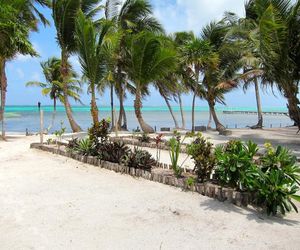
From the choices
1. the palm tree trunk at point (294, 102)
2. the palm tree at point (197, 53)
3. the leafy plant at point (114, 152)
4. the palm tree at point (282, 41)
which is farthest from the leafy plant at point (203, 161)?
the palm tree at point (197, 53)

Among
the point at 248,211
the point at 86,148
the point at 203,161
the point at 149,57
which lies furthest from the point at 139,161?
the point at 149,57

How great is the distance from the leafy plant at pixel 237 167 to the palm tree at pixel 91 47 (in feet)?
32.6

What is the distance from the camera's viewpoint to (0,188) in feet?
20.3

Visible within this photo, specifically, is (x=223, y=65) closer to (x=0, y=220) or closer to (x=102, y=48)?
(x=102, y=48)

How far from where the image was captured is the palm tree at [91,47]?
14141mm

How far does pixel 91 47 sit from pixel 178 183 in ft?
31.7

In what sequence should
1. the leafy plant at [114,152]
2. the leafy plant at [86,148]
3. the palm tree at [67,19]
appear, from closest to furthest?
the leafy plant at [114,152] → the leafy plant at [86,148] → the palm tree at [67,19]

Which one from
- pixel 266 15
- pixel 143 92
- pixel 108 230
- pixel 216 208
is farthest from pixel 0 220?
pixel 143 92

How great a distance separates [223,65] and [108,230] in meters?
17.6

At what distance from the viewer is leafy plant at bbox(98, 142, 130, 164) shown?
7.68m

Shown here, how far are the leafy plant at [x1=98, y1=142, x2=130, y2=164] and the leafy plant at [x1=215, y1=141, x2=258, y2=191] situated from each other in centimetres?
270

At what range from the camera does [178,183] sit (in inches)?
239

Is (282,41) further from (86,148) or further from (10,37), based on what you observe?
(10,37)

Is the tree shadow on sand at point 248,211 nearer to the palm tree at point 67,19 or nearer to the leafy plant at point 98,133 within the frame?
the leafy plant at point 98,133
